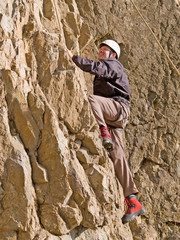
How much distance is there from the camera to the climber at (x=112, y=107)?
6.47m

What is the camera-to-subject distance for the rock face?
5.24 m

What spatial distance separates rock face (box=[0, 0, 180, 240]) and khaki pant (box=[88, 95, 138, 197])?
18 centimetres

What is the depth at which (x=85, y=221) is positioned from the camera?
5.69 m

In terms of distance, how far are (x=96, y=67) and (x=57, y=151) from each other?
1.52 m

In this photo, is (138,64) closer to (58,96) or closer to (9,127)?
(58,96)

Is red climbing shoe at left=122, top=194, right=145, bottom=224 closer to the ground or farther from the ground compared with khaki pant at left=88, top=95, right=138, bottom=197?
closer to the ground

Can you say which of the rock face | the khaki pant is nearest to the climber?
the khaki pant

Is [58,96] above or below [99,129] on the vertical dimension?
above

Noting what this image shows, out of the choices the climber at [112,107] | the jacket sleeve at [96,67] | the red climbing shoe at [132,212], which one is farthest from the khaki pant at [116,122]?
the jacket sleeve at [96,67]

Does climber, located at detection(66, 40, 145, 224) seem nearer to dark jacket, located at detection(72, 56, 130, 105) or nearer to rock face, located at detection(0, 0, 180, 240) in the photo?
dark jacket, located at detection(72, 56, 130, 105)

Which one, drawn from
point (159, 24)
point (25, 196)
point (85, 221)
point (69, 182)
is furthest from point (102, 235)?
point (159, 24)

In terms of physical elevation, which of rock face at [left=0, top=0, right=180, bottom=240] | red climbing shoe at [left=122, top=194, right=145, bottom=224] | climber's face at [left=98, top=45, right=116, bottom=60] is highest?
climber's face at [left=98, top=45, right=116, bottom=60]

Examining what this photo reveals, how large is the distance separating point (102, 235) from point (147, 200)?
7.76ft

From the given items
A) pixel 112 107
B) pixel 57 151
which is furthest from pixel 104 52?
pixel 57 151
